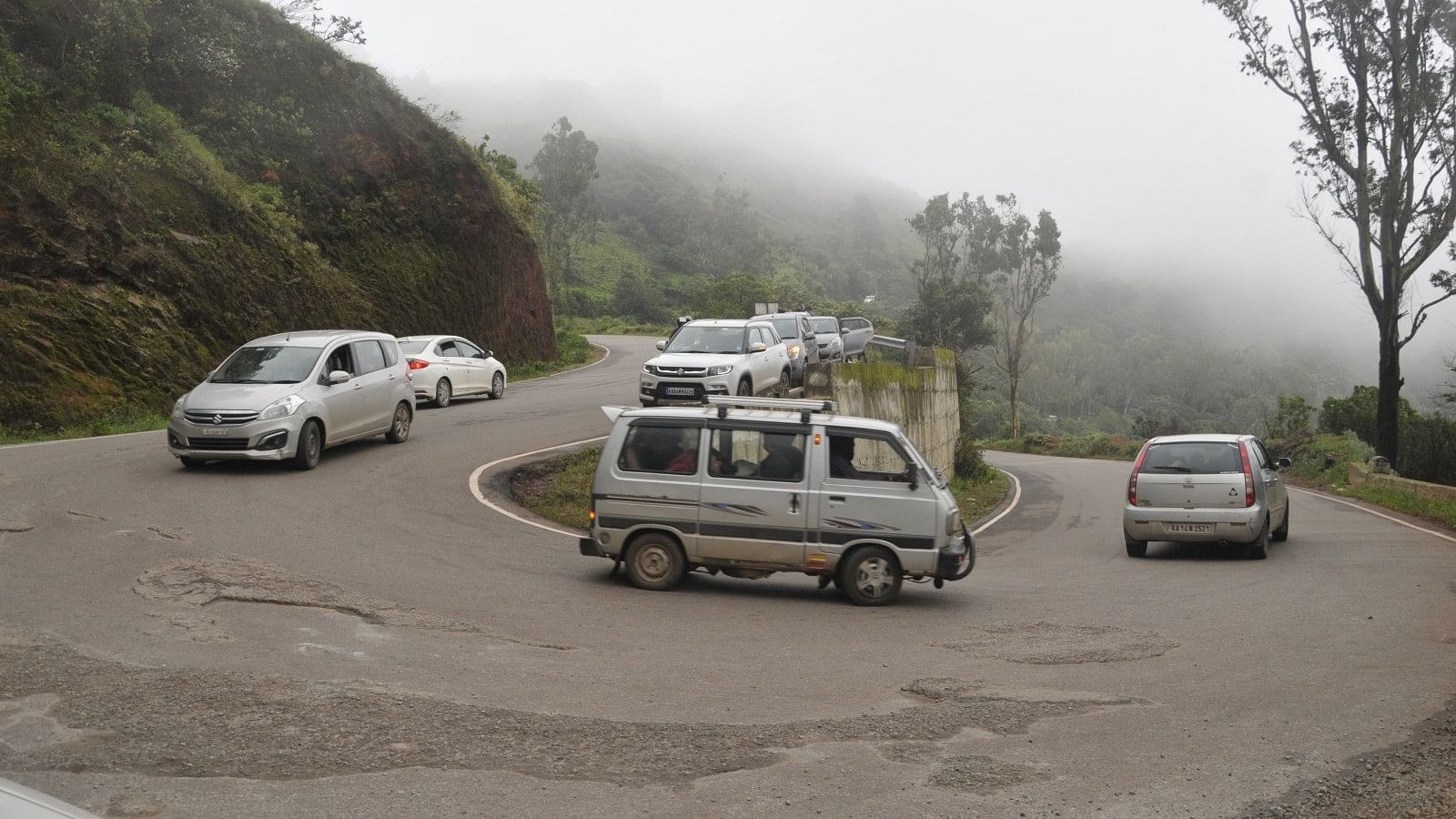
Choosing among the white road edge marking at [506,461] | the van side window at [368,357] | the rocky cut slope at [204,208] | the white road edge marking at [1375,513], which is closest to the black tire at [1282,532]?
the white road edge marking at [1375,513]

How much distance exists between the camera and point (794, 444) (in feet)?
37.8

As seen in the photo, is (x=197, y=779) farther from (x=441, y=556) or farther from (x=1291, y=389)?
(x=1291, y=389)

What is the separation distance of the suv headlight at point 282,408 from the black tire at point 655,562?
693 cm

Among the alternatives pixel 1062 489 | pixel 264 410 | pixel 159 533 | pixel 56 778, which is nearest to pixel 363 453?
pixel 264 410

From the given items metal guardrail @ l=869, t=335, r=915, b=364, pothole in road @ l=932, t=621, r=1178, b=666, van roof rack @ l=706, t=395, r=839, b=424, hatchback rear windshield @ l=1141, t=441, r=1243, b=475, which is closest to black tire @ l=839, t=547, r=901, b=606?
pothole in road @ l=932, t=621, r=1178, b=666

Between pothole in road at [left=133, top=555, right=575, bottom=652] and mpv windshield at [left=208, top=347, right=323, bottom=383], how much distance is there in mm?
6833

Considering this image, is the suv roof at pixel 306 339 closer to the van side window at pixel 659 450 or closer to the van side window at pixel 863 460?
the van side window at pixel 659 450

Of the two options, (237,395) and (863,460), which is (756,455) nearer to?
(863,460)

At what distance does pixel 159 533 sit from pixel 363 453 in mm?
7021

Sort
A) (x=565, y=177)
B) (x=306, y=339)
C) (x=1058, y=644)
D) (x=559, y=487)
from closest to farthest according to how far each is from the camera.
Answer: (x=1058, y=644) → (x=559, y=487) → (x=306, y=339) → (x=565, y=177)

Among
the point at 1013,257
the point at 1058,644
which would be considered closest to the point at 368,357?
the point at 1058,644

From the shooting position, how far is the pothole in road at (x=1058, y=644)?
9.14 metres

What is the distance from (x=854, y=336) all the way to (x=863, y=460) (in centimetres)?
2836

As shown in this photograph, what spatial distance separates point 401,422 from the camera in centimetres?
1998
